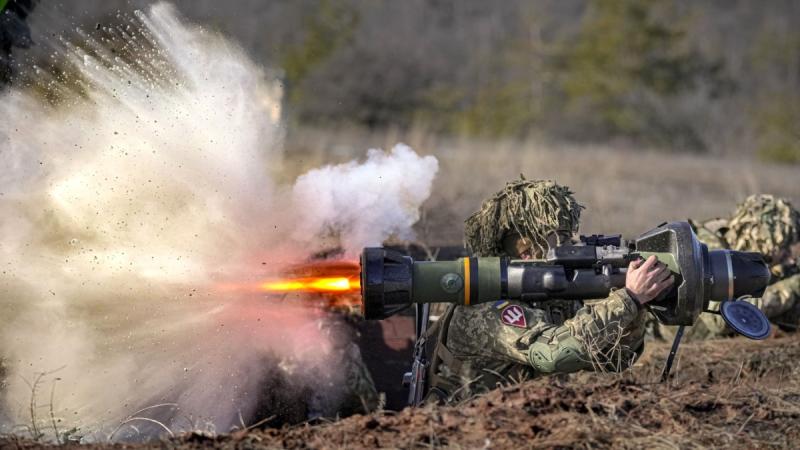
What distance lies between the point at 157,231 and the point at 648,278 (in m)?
3.54

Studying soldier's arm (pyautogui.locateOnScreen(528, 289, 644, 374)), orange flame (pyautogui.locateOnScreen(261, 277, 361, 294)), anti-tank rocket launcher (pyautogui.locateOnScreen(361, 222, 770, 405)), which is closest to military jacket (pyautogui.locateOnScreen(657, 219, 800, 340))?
anti-tank rocket launcher (pyautogui.locateOnScreen(361, 222, 770, 405))

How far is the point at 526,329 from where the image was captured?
16.0 feet

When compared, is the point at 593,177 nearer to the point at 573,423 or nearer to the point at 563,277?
the point at 563,277

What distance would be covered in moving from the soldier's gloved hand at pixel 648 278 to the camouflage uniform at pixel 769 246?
377cm

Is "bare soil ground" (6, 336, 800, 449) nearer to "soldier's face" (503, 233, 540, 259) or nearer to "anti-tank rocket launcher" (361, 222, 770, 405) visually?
"anti-tank rocket launcher" (361, 222, 770, 405)

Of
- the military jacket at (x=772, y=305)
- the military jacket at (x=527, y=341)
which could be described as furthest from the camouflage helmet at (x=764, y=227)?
the military jacket at (x=527, y=341)

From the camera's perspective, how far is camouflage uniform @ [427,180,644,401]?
4.70 m

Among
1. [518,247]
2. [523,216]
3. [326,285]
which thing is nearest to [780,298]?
[518,247]

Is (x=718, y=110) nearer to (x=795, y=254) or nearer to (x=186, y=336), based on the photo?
(x=795, y=254)

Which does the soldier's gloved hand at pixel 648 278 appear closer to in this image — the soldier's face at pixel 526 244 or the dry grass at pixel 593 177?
the soldier's face at pixel 526 244

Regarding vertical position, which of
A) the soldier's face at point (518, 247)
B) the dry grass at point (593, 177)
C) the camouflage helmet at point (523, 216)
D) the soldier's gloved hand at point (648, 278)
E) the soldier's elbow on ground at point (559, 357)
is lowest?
the soldier's elbow on ground at point (559, 357)

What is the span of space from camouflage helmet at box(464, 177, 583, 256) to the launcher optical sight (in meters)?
0.49

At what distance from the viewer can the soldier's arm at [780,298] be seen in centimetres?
822

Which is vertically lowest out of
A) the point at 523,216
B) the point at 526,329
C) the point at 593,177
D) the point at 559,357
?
the point at 559,357
